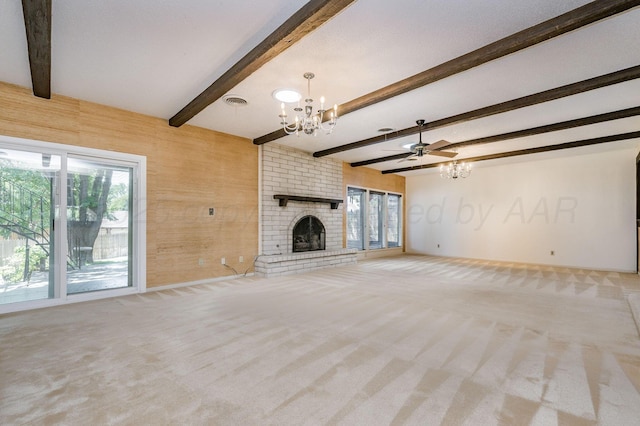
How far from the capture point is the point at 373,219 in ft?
30.6

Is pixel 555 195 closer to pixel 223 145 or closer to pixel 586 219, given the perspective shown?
pixel 586 219

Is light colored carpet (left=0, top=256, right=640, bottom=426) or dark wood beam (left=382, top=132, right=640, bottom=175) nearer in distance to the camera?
light colored carpet (left=0, top=256, right=640, bottom=426)

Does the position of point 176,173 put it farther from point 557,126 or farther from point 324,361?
point 557,126

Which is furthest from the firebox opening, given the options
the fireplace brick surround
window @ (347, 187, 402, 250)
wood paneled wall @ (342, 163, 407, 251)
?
window @ (347, 187, 402, 250)

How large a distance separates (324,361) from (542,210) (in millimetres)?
7910

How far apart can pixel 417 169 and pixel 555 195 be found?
3.41 metres

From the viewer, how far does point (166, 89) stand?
Answer: 3.76m

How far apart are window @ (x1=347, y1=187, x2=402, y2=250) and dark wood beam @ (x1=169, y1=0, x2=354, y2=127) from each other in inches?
216

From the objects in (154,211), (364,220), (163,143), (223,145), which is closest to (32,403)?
(154,211)

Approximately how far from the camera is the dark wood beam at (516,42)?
2.17m

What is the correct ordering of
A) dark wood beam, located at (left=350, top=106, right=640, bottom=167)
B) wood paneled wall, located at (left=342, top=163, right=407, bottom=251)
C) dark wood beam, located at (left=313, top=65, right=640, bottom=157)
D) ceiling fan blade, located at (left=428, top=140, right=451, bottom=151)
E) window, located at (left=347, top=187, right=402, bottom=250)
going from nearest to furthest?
dark wood beam, located at (left=313, top=65, right=640, bottom=157), dark wood beam, located at (left=350, top=106, right=640, bottom=167), ceiling fan blade, located at (left=428, top=140, right=451, bottom=151), wood paneled wall, located at (left=342, top=163, right=407, bottom=251), window, located at (left=347, top=187, right=402, bottom=250)

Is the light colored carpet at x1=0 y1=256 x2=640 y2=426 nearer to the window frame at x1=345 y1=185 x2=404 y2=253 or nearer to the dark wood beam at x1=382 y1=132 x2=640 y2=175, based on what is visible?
the dark wood beam at x1=382 y1=132 x2=640 y2=175

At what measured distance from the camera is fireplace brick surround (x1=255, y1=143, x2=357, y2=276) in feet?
20.4

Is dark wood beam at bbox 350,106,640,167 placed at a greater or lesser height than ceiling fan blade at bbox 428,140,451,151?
greater
